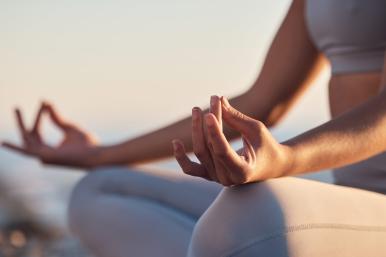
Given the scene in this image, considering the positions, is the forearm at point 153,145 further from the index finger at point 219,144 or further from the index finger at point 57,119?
the index finger at point 219,144

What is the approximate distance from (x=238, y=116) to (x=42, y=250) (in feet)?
14.3

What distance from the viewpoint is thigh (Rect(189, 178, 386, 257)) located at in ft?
4.33

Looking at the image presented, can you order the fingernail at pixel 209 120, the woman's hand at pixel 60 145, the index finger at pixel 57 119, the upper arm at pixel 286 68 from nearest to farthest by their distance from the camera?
the fingernail at pixel 209 120
the upper arm at pixel 286 68
the woman's hand at pixel 60 145
the index finger at pixel 57 119

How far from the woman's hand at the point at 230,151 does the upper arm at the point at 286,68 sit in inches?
36.9

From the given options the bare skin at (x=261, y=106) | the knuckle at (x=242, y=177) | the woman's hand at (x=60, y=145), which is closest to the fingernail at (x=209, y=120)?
the knuckle at (x=242, y=177)

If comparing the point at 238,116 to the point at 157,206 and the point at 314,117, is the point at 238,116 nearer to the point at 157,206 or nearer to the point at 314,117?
the point at 157,206

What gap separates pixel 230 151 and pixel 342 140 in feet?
0.84

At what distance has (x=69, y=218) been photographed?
2314 millimetres

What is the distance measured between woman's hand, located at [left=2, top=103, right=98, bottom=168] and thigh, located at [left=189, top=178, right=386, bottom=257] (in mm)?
1080

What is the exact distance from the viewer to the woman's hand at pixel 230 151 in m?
1.23

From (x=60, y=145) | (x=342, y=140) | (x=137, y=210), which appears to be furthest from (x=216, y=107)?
(x=60, y=145)

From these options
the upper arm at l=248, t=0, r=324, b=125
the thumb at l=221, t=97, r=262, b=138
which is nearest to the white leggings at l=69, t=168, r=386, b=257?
the thumb at l=221, t=97, r=262, b=138

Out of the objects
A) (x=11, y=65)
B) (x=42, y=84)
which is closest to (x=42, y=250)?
(x=42, y=84)

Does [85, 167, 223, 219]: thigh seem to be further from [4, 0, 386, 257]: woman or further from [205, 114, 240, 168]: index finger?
[205, 114, 240, 168]: index finger
